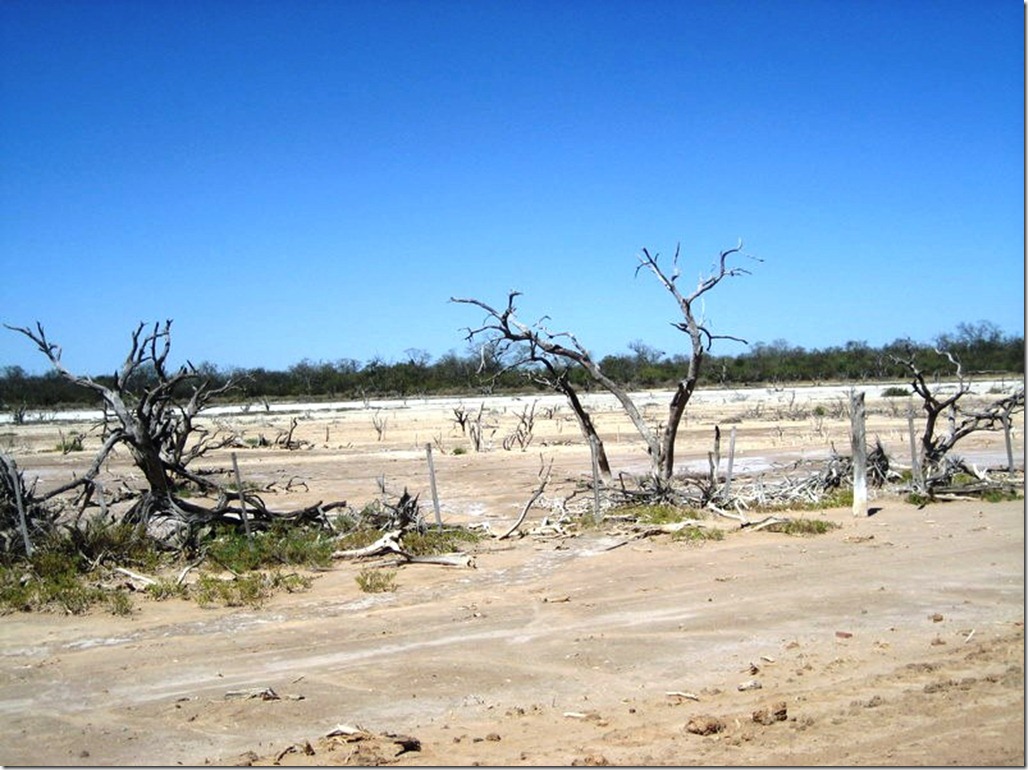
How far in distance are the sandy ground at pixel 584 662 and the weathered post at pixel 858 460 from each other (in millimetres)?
573

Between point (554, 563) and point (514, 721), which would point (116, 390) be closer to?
point (554, 563)

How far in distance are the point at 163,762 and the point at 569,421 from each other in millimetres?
37656

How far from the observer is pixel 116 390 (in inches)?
549

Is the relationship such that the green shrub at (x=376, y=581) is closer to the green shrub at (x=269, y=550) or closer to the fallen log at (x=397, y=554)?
the fallen log at (x=397, y=554)

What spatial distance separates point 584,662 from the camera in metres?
8.41

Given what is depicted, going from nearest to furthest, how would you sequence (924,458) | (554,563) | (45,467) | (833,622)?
(833,622) < (554,563) < (924,458) < (45,467)

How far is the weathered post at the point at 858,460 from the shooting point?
15779mm

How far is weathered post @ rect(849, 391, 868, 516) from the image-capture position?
15779mm

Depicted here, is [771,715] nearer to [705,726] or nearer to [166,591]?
[705,726]

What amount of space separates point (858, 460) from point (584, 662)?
30.6 ft

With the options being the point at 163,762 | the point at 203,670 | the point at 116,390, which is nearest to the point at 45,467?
the point at 116,390

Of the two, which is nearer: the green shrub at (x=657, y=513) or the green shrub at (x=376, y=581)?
the green shrub at (x=376, y=581)

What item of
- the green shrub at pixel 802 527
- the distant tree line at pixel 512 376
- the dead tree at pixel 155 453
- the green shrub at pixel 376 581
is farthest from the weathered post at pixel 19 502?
the distant tree line at pixel 512 376

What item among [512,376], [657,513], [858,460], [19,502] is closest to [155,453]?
[19,502]
